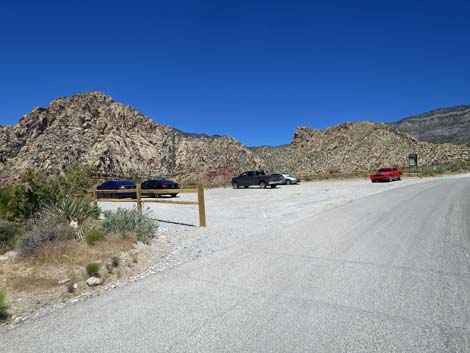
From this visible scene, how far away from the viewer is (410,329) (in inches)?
122

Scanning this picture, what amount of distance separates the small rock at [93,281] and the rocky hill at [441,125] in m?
118

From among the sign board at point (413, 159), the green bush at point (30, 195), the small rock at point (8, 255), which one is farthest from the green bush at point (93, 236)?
the sign board at point (413, 159)

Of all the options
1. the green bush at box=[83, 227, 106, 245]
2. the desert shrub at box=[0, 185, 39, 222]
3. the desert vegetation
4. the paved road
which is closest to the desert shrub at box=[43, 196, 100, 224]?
the desert vegetation

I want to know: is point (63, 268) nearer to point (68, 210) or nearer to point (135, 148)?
point (68, 210)

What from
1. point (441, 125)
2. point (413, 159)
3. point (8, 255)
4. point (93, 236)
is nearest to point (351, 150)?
point (413, 159)

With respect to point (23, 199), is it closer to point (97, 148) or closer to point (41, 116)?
point (97, 148)

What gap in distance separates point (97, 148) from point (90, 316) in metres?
58.1

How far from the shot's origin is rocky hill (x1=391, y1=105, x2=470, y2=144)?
347 feet

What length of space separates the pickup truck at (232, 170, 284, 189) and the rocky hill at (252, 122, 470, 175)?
30936 mm

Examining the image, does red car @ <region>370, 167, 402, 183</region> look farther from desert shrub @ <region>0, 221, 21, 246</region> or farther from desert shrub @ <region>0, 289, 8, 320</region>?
desert shrub @ <region>0, 289, 8, 320</region>

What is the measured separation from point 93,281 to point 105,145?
5752 cm

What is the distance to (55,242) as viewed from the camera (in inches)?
259

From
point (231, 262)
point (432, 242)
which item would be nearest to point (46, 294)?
point (231, 262)

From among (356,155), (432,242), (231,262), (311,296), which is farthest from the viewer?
(356,155)
